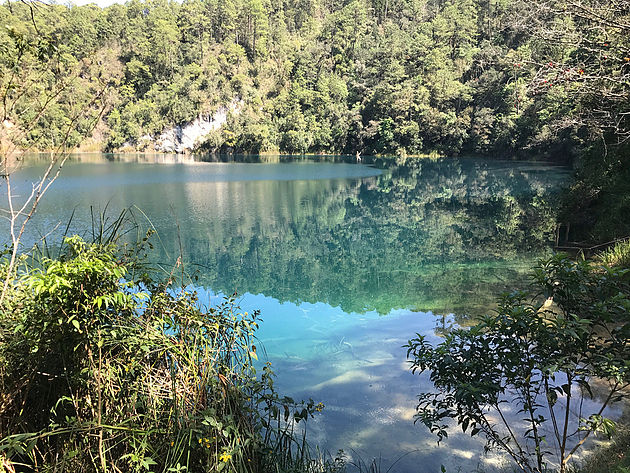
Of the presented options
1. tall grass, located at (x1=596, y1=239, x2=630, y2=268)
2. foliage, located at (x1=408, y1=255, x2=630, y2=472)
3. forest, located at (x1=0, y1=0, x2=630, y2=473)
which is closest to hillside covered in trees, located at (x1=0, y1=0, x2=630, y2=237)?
forest, located at (x1=0, y1=0, x2=630, y2=473)

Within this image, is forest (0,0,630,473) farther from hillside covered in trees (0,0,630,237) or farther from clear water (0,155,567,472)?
hillside covered in trees (0,0,630,237)

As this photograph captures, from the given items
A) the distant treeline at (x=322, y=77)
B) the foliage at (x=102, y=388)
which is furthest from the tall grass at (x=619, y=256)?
the distant treeline at (x=322, y=77)

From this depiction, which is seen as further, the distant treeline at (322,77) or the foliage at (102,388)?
the distant treeline at (322,77)

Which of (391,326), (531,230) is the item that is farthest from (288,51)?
(391,326)

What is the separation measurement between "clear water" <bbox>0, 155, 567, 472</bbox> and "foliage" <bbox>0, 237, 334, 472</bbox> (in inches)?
61.8

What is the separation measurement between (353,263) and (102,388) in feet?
37.4

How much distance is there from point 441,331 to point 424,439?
11.8 feet

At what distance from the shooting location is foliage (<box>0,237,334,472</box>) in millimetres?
2564

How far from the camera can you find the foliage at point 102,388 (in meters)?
2.56

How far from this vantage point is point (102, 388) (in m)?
2.82

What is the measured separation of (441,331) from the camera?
8.28m

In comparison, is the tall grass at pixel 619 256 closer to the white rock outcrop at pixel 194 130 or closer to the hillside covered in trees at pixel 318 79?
the hillside covered in trees at pixel 318 79

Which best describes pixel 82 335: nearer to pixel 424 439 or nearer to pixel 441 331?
pixel 424 439

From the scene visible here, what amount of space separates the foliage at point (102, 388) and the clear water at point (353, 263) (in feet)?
5.15
